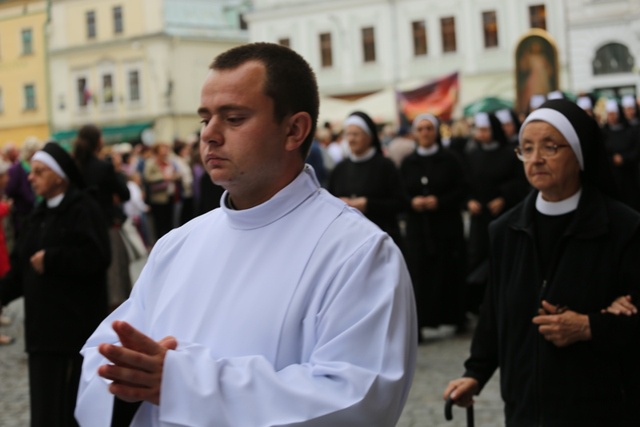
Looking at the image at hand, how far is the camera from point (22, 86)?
62250mm

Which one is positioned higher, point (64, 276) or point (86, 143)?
point (86, 143)

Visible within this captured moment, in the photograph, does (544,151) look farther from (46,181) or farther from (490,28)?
(490,28)

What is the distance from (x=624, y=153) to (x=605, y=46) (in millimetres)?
30232

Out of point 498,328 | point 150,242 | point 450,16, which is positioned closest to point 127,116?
point 450,16

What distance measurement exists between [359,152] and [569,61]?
36.6 m

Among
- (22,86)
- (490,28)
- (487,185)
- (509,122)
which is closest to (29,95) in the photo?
(22,86)

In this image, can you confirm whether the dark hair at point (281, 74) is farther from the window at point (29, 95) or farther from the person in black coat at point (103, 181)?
the window at point (29, 95)

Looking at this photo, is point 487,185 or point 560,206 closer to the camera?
point 560,206

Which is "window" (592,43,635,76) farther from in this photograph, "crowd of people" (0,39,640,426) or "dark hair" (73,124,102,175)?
"crowd of people" (0,39,640,426)

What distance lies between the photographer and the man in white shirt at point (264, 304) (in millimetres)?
2576

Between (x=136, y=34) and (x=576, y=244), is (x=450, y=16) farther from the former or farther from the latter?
(x=576, y=244)

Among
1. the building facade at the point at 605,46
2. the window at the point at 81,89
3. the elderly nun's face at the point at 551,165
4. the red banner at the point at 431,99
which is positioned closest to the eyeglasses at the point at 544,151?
the elderly nun's face at the point at 551,165

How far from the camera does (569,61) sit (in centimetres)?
4503

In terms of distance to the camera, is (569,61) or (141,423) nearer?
(141,423)
